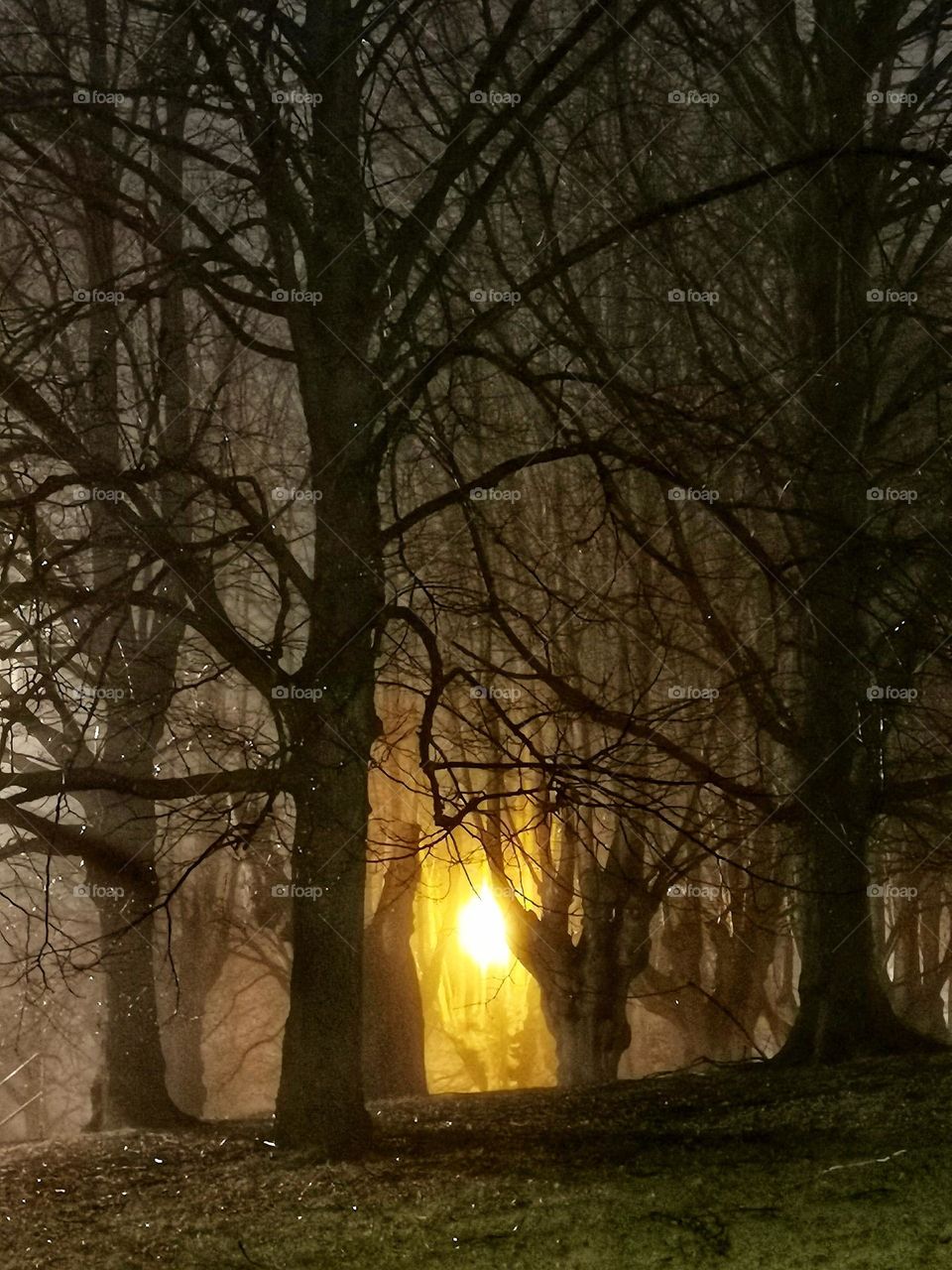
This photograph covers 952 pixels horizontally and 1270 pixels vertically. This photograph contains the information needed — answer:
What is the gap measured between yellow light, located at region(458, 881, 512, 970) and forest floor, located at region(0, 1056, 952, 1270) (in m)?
0.32

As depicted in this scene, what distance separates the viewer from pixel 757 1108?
9.18ft

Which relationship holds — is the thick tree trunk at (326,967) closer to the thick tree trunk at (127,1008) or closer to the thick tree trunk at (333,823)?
the thick tree trunk at (333,823)

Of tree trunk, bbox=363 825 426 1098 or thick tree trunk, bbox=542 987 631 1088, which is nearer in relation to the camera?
tree trunk, bbox=363 825 426 1098

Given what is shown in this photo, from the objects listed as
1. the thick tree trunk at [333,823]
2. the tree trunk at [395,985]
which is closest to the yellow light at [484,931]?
the tree trunk at [395,985]

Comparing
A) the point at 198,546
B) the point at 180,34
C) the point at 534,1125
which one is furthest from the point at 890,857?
the point at 180,34

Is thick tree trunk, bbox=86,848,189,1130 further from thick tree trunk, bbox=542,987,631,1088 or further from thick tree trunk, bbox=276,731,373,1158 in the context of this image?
thick tree trunk, bbox=542,987,631,1088

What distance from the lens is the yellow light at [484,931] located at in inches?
115

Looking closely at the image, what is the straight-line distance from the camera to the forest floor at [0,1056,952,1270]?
91.3 inches

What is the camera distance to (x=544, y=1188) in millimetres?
2502

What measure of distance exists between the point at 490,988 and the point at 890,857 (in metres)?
1.06

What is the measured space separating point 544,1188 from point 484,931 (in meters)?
0.62

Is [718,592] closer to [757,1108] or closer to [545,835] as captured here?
[545,835]

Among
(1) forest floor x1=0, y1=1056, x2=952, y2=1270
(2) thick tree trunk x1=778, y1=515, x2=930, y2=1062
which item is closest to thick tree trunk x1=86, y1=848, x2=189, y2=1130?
(1) forest floor x1=0, y1=1056, x2=952, y2=1270

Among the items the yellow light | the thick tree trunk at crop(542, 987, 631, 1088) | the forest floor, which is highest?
the yellow light
